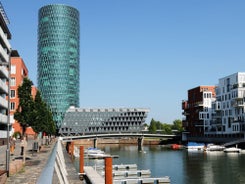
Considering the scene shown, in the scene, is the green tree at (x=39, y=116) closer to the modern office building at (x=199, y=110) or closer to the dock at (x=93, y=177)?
the dock at (x=93, y=177)

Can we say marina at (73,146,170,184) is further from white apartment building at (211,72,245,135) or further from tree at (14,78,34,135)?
white apartment building at (211,72,245,135)

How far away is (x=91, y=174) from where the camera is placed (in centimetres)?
4816

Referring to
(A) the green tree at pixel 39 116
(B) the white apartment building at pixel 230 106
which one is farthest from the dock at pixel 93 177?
(B) the white apartment building at pixel 230 106

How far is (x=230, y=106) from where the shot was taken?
14188 cm

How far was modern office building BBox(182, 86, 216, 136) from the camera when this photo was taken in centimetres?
16275

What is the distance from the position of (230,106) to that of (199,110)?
25.8 m

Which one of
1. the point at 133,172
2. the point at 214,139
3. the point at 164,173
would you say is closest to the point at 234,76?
the point at 214,139

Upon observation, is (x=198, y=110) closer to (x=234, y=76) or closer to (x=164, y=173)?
(x=234, y=76)

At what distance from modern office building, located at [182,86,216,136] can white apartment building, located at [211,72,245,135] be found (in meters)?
6.90

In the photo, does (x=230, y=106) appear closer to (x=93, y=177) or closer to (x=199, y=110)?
(x=199, y=110)

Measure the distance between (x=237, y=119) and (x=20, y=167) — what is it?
116323mm

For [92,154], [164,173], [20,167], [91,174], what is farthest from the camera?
[92,154]

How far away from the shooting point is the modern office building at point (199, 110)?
163 m

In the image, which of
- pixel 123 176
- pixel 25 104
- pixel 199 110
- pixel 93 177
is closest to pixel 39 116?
pixel 25 104
